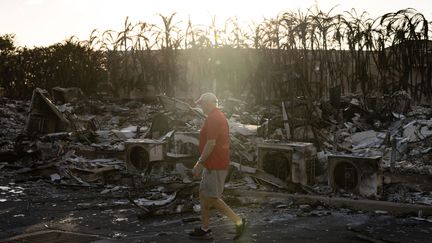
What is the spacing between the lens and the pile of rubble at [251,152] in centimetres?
705

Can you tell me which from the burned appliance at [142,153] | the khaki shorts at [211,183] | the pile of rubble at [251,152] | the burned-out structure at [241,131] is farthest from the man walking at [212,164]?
the burned appliance at [142,153]

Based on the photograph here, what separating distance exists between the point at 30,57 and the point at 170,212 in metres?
16.2

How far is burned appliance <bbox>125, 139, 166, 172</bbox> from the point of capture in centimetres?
847

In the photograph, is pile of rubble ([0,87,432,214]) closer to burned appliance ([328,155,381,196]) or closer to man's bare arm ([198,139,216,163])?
burned appliance ([328,155,381,196])

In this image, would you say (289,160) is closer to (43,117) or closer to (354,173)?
(354,173)

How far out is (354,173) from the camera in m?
6.90

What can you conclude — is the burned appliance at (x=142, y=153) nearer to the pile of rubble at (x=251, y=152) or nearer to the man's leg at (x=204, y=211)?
the pile of rubble at (x=251, y=152)

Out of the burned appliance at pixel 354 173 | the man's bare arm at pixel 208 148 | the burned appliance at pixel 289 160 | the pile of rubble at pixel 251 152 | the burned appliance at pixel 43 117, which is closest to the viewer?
the man's bare arm at pixel 208 148

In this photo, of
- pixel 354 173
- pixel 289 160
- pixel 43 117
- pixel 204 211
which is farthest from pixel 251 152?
pixel 43 117

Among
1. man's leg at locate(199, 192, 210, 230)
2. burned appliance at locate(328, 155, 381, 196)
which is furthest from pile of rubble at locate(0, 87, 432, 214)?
man's leg at locate(199, 192, 210, 230)

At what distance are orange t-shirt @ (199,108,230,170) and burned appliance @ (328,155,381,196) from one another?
7.73ft

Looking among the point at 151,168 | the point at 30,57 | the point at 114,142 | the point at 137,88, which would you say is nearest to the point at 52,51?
the point at 30,57

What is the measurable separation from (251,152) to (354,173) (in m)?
2.37

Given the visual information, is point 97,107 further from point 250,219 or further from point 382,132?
point 250,219
